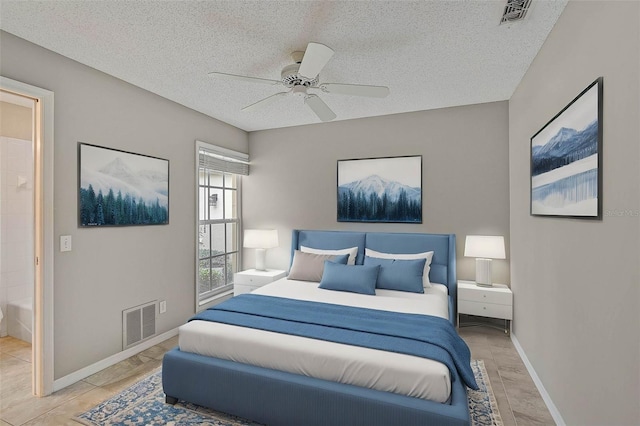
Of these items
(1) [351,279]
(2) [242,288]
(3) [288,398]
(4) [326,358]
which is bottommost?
(3) [288,398]

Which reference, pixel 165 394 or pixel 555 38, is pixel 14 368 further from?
pixel 555 38

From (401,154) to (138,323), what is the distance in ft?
11.2

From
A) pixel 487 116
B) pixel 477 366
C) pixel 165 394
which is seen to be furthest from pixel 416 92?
pixel 165 394

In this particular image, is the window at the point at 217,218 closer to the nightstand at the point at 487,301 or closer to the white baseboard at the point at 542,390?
the nightstand at the point at 487,301

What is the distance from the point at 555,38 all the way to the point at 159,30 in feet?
8.46

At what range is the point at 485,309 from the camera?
3311mm

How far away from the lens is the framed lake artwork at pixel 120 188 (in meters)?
2.63

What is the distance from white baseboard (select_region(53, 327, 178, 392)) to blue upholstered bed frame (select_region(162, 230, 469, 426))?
3.03ft

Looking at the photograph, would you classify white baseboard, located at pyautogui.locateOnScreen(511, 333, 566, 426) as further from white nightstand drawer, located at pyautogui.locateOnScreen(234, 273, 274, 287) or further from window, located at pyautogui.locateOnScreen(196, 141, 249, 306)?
window, located at pyautogui.locateOnScreen(196, 141, 249, 306)

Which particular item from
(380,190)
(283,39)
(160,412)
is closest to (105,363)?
(160,412)

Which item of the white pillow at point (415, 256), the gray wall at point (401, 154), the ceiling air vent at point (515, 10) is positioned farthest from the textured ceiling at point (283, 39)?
the white pillow at point (415, 256)

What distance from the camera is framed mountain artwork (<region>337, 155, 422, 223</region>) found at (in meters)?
3.90

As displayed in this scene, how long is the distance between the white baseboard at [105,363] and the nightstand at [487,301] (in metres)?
3.16

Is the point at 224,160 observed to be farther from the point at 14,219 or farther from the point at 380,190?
the point at 14,219
